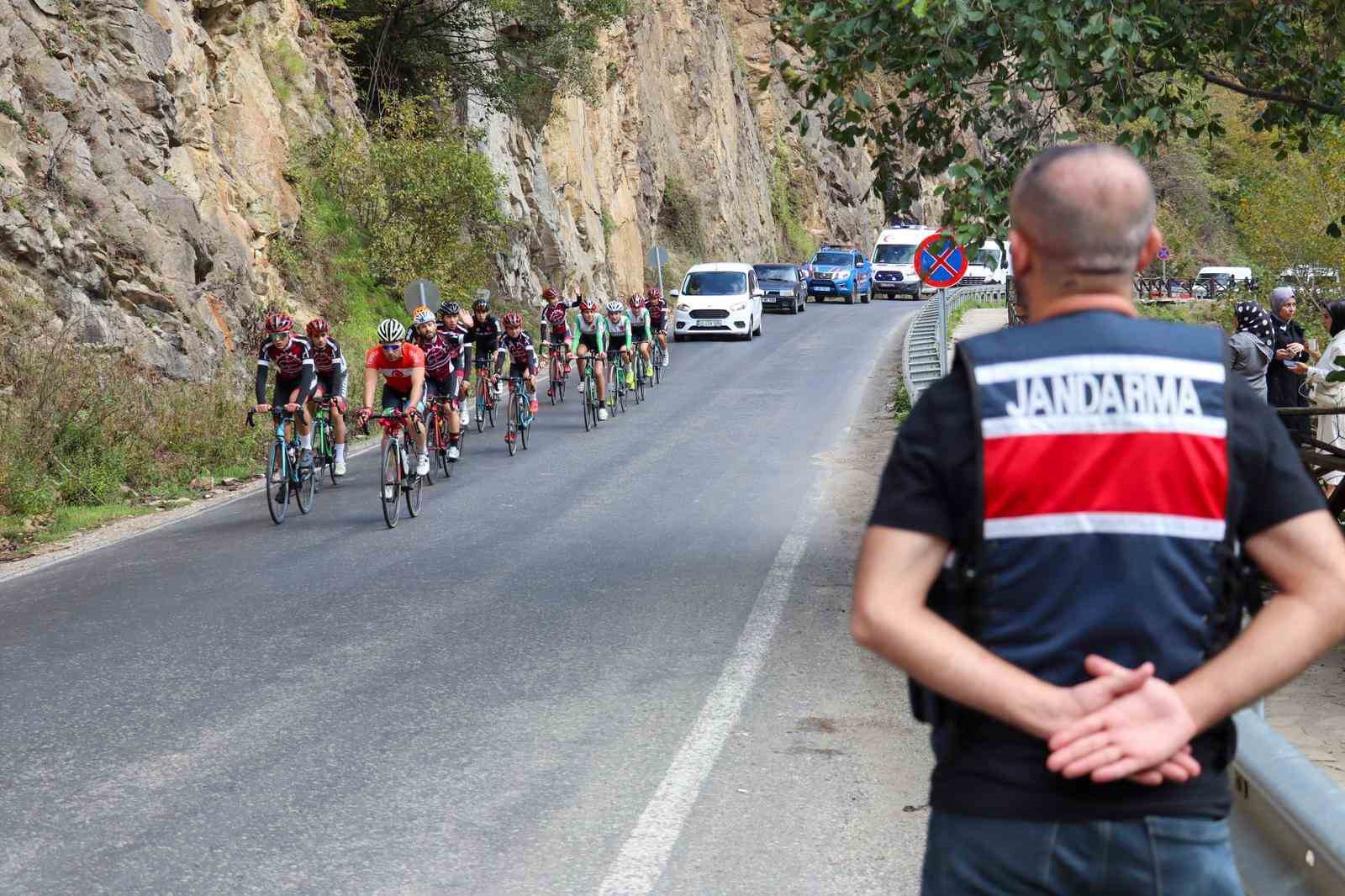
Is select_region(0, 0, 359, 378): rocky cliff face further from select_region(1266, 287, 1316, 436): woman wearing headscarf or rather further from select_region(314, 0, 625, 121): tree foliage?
select_region(1266, 287, 1316, 436): woman wearing headscarf

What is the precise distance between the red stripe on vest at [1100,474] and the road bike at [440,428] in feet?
48.7

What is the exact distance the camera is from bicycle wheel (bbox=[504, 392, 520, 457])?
19578mm

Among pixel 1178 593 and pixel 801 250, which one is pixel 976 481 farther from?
pixel 801 250

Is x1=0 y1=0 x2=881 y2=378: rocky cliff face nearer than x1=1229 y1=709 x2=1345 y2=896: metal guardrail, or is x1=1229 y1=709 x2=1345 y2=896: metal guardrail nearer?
x1=1229 y1=709 x2=1345 y2=896: metal guardrail

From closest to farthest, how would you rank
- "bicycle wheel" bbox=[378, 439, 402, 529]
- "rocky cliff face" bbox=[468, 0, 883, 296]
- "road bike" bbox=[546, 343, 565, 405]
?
"bicycle wheel" bbox=[378, 439, 402, 529] → "road bike" bbox=[546, 343, 565, 405] → "rocky cliff face" bbox=[468, 0, 883, 296]

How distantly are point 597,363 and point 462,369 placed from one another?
3.71 meters

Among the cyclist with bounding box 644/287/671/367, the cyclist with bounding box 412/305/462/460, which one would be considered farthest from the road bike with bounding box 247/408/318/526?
the cyclist with bounding box 644/287/671/367

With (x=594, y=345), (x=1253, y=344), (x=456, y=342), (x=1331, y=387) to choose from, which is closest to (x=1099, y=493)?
(x=1331, y=387)

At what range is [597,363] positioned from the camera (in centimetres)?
2284

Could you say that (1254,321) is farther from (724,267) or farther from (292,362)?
(724,267)

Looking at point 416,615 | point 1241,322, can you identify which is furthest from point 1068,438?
point 1241,322

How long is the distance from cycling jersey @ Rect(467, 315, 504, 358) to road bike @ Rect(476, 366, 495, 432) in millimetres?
301

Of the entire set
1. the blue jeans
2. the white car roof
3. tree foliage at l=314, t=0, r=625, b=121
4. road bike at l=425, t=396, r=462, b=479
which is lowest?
road bike at l=425, t=396, r=462, b=479

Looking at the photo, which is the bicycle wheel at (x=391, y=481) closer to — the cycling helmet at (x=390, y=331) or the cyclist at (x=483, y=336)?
the cycling helmet at (x=390, y=331)
